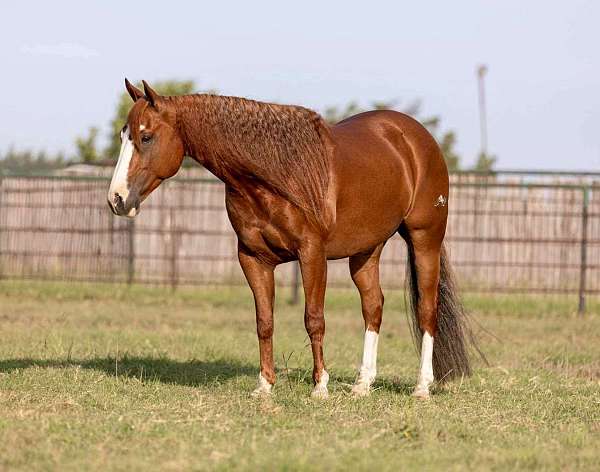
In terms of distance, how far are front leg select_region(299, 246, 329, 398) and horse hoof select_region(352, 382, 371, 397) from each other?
339 mm

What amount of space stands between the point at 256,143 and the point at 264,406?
5.31ft

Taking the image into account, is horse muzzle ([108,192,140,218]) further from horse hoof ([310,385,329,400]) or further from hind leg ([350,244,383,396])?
hind leg ([350,244,383,396])

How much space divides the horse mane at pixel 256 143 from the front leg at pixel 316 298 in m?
0.23

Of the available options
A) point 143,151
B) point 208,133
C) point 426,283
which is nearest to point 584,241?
point 426,283

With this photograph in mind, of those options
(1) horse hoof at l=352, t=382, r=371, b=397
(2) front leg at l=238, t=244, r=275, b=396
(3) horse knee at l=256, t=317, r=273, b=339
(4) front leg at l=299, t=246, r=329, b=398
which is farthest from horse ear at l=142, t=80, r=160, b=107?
(1) horse hoof at l=352, t=382, r=371, b=397

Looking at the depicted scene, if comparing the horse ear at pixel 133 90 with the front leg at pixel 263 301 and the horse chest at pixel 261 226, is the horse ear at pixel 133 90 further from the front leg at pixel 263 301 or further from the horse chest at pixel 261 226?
the front leg at pixel 263 301

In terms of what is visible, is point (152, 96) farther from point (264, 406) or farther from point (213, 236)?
point (213, 236)

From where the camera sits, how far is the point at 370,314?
7.46 meters

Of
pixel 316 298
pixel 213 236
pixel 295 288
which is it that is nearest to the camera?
pixel 316 298

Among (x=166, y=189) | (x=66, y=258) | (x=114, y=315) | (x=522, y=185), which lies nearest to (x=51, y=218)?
(x=66, y=258)

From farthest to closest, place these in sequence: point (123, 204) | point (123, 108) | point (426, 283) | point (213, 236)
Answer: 1. point (123, 108)
2. point (213, 236)
3. point (426, 283)
4. point (123, 204)

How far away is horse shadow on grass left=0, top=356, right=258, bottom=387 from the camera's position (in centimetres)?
753

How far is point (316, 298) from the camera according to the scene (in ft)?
21.5

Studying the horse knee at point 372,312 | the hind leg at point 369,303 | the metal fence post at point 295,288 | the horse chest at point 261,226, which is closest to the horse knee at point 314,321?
the horse chest at point 261,226
